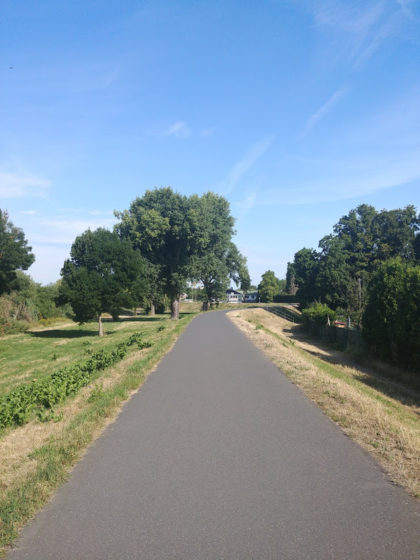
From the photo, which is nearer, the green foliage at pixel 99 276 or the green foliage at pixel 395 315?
the green foliage at pixel 395 315

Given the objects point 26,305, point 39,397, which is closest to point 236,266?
point 26,305

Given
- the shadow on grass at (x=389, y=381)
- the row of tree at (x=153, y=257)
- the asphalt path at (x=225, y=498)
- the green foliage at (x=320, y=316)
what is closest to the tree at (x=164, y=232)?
the row of tree at (x=153, y=257)

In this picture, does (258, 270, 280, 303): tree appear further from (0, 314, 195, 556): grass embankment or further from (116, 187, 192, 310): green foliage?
(0, 314, 195, 556): grass embankment

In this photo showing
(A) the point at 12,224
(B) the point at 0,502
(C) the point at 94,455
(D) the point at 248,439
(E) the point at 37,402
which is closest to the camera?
(B) the point at 0,502

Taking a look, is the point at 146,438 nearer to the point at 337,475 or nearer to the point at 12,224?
the point at 337,475

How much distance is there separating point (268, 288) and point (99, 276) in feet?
253

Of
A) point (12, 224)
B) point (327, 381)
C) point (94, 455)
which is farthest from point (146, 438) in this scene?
point (12, 224)

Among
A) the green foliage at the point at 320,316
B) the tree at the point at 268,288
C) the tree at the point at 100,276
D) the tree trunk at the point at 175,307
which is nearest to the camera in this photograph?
the tree at the point at 100,276

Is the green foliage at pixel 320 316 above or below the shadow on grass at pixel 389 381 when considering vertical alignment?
above

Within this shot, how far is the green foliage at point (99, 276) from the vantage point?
1309 inches

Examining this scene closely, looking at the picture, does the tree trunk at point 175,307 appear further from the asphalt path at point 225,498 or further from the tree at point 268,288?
the tree at point 268,288

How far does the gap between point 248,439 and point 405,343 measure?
15.7 metres

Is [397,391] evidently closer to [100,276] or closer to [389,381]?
[389,381]

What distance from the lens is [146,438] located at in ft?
19.2
